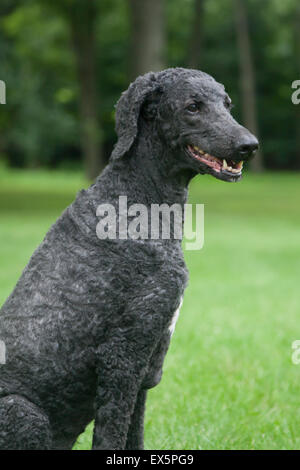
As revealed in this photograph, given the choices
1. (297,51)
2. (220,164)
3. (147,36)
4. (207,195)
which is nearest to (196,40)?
(207,195)

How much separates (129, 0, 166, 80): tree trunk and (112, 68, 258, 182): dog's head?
15142mm

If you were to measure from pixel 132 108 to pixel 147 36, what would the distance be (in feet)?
52.7

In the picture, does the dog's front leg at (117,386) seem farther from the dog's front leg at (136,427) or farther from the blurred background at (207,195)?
the blurred background at (207,195)

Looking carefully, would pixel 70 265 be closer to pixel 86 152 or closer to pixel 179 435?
pixel 179 435

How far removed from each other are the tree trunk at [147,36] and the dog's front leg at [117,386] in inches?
613

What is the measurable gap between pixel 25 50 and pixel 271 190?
12720 mm

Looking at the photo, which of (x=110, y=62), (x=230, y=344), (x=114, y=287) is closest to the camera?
(x=114, y=287)

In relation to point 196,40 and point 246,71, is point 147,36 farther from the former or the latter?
point 246,71

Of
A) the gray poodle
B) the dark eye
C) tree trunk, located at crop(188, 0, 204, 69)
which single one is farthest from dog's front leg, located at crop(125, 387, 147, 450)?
tree trunk, located at crop(188, 0, 204, 69)

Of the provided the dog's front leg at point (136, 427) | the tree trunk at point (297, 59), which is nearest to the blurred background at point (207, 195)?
the tree trunk at point (297, 59)

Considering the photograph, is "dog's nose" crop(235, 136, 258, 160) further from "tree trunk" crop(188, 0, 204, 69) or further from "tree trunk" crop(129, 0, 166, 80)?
"tree trunk" crop(188, 0, 204, 69)

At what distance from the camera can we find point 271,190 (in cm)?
3102

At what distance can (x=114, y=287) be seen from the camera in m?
3.06
